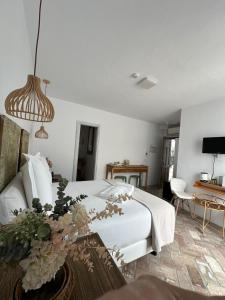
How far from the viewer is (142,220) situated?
1.67m

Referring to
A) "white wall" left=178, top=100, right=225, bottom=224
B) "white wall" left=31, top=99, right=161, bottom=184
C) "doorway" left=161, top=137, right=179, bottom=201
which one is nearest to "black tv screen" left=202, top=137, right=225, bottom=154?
"white wall" left=178, top=100, right=225, bottom=224

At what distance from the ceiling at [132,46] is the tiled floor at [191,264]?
261cm

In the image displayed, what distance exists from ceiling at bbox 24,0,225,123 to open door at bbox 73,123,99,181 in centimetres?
173

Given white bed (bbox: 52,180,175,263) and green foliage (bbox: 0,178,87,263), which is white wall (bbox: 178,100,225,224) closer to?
white bed (bbox: 52,180,175,263)

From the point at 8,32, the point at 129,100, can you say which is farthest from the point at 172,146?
the point at 8,32

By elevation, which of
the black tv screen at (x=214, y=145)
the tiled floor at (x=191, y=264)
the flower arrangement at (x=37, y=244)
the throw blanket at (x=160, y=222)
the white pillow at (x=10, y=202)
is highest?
the black tv screen at (x=214, y=145)

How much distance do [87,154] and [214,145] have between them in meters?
3.58

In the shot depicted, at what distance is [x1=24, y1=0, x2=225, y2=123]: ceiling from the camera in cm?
151

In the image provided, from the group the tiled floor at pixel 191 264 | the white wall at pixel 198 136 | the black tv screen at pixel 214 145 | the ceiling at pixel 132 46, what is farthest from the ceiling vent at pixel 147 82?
the tiled floor at pixel 191 264

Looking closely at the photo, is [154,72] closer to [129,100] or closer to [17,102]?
[129,100]

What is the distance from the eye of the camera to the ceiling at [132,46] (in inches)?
59.5

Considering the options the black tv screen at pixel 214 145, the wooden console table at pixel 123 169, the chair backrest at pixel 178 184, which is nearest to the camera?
the black tv screen at pixel 214 145

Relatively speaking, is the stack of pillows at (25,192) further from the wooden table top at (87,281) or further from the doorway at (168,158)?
the doorway at (168,158)

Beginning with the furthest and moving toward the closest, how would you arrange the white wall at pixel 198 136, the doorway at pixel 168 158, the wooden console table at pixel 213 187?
the doorway at pixel 168 158 < the white wall at pixel 198 136 < the wooden console table at pixel 213 187
